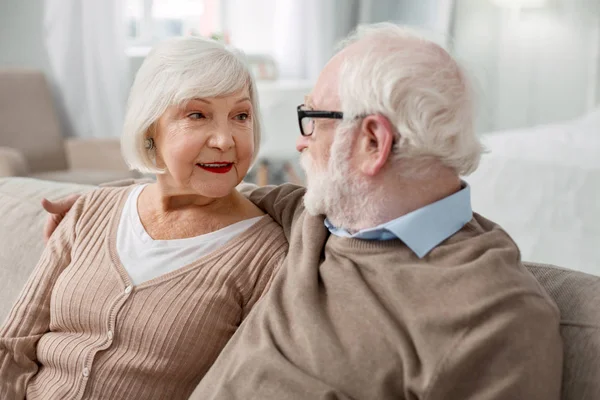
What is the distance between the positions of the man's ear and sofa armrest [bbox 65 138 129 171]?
282cm

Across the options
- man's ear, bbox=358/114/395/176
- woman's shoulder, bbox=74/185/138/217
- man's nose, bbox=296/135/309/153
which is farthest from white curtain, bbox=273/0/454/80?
man's ear, bbox=358/114/395/176

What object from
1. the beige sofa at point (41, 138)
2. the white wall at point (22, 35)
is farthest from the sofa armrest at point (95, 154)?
the white wall at point (22, 35)

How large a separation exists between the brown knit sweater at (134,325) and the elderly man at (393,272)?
10 cm

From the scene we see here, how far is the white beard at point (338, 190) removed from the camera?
1.25 metres

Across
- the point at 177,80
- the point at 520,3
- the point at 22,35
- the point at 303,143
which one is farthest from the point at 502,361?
the point at 22,35

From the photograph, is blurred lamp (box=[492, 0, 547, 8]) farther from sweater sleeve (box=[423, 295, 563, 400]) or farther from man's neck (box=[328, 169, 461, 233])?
sweater sleeve (box=[423, 295, 563, 400])

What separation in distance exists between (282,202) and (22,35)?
344cm

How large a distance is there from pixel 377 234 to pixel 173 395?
52 centimetres

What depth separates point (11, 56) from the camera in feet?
14.4

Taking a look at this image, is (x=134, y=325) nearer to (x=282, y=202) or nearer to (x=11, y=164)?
(x=282, y=202)

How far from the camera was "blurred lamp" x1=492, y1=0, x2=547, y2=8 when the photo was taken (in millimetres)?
4089

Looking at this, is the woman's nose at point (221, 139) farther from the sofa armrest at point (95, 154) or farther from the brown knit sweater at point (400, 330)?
the sofa armrest at point (95, 154)

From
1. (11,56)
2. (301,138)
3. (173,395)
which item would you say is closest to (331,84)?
(301,138)

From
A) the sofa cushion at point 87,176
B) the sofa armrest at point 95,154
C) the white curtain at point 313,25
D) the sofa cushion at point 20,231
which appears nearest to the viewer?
the sofa cushion at point 20,231
